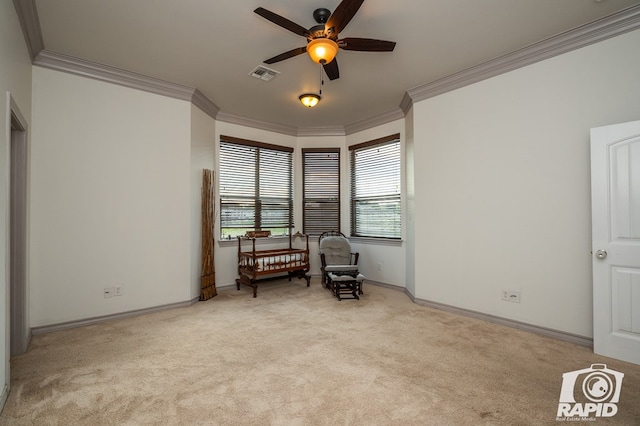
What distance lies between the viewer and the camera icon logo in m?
2.02

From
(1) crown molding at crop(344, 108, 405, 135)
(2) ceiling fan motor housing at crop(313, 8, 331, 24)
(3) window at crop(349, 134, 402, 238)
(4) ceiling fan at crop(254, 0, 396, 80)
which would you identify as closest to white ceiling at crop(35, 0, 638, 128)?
(2) ceiling fan motor housing at crop(313, 8, 331, 24)

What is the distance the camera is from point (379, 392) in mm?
2238

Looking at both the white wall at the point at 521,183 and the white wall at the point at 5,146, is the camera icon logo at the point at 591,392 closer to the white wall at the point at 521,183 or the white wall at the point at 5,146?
the white wall at the point at 521,183

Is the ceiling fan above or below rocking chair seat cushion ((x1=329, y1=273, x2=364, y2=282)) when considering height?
above

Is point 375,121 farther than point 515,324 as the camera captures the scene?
Yes

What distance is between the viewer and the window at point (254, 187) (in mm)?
5379

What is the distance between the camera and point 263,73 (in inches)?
155

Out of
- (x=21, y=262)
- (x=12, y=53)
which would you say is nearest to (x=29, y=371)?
(x=21, y=262)

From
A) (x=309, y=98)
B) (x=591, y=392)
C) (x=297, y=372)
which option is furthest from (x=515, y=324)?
(x=309, y=98)

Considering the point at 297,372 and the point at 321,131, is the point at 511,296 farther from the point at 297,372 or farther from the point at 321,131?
the point at 321,131

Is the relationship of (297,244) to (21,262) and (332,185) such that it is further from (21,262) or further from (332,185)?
(21,262)

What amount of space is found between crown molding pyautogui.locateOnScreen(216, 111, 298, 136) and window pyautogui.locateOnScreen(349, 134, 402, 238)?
1.24 meters

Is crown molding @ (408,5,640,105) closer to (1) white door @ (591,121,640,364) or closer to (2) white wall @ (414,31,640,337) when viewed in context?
(2) white wall @ (414,31,640,337)

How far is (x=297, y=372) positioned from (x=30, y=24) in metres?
3.84
